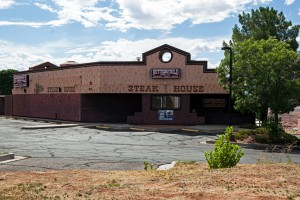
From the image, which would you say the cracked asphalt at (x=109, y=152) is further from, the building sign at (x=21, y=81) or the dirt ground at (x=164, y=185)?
the building sign at (x=21, y=81)

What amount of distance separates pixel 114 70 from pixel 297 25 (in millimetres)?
17868

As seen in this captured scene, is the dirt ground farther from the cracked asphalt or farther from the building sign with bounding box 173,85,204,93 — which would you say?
the building sign with bounding box 173,85,204,93

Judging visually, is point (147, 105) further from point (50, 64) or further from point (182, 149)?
point (50, 64)

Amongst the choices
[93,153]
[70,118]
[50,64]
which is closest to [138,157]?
[93,153]

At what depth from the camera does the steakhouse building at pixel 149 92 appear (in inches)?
1420

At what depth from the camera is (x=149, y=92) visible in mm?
36250

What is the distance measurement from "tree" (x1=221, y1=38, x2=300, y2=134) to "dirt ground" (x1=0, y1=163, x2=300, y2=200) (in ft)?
44.7

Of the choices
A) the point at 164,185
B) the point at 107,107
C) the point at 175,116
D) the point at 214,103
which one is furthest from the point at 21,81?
the point at 164,185

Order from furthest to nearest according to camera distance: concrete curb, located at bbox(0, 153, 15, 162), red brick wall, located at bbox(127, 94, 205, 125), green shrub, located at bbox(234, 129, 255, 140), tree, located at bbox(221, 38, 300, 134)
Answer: red brick wall, located at bbox(127, 94, 205, 125) → green shrub, located at bbox(234, 129, 255, 140) → tree, located at bbox(221, 38, 300, 134) → concrete curb, located at bbox(0, 153, 15, 162)

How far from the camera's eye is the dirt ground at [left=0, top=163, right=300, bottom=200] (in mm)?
7999

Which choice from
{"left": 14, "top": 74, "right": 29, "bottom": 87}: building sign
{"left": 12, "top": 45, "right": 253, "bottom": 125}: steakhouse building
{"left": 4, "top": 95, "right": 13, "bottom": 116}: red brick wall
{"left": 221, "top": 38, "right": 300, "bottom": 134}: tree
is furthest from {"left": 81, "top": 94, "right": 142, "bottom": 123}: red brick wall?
{"left": 4, "top": 95, "right": 13, "bottom": 116}: red brick wall

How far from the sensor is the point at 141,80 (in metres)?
36.4

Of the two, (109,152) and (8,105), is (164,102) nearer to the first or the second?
(109,152)

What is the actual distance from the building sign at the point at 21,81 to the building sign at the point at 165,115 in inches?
799
